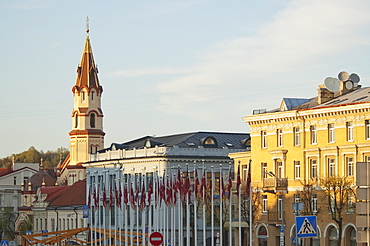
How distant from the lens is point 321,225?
79188mm

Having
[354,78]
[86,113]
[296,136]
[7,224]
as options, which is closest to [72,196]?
[7,224]

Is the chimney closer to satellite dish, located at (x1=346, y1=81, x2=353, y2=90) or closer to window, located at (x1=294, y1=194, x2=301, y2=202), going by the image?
satellite dish, located at (x1=346, y1=81, x2=353, y2=90)

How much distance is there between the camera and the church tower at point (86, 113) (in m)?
172

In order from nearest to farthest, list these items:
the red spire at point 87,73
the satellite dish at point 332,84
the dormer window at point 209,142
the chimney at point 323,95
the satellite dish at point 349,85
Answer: the satellite dish at point 332,84 → the chimney at point 323,95 → the satellite dish at point 349,85 → the dormer window at point 209,142 → the red spire at point 87,73

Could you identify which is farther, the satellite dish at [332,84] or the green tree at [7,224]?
the green tree at [7,224]

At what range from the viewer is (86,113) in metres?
174

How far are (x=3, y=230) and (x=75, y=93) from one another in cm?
3320

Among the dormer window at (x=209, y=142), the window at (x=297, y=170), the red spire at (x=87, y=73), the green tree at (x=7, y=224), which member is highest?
the red spire at (x=87, y=73)

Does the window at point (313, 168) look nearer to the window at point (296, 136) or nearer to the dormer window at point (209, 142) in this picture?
the window at point (296, 136)

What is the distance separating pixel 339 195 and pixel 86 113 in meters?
103

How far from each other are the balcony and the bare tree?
7164 millimetres

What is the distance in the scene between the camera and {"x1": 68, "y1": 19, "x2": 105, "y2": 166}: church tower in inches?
6757

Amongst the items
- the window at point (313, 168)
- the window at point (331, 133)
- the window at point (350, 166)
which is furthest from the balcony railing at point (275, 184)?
the window at point (350, 166)

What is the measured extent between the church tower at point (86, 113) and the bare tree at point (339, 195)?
9757 cm
